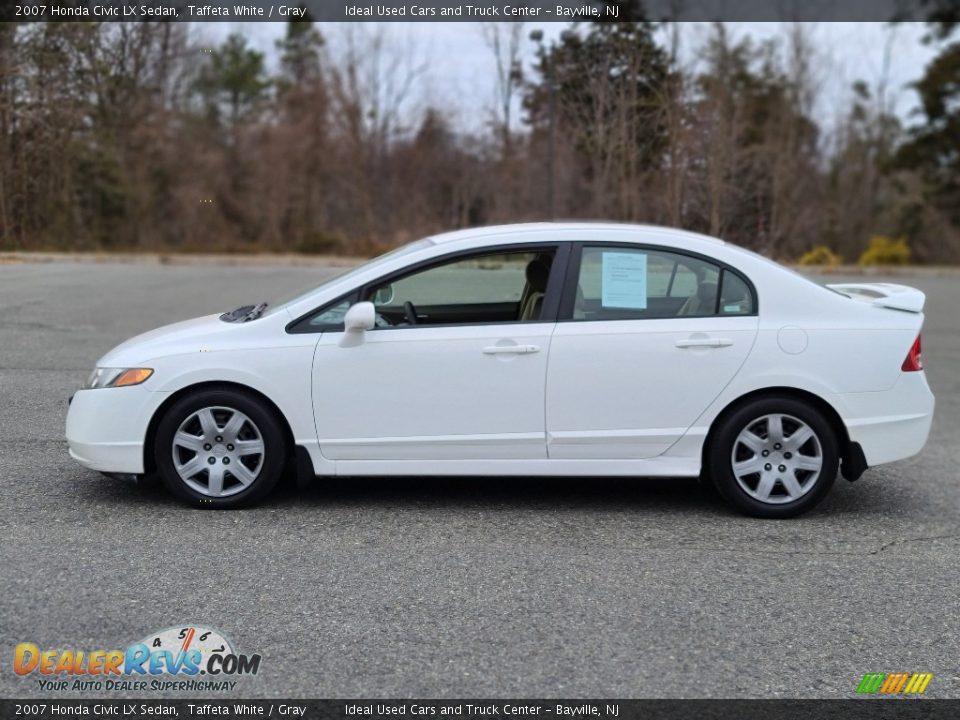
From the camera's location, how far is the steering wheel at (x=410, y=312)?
5477mm

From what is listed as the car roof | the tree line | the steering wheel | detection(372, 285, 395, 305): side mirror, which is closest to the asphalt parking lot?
the steering wheel

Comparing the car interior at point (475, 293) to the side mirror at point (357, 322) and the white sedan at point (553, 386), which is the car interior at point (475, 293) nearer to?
the white sedan at point (553, 386)

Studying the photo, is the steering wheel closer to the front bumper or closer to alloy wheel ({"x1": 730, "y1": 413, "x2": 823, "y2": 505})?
the front bumper

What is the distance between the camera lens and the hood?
5250 millimetres

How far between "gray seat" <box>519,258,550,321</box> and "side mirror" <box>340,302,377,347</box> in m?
0.86

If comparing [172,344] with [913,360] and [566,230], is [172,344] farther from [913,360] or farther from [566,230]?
[913,360]

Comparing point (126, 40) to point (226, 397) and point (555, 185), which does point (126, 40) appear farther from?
point (226, 397)

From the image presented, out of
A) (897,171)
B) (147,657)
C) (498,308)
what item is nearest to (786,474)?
(498,308)

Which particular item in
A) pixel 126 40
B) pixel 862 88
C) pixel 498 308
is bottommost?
pixel 498 308

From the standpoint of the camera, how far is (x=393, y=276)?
540 centimetres

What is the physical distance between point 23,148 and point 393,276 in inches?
205

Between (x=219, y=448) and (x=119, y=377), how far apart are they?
25.6 inches

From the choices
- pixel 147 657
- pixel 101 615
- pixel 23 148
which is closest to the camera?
pixel 147 657

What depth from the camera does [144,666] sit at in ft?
11.4
